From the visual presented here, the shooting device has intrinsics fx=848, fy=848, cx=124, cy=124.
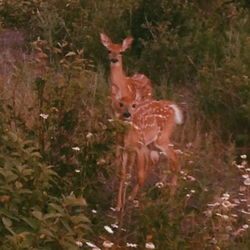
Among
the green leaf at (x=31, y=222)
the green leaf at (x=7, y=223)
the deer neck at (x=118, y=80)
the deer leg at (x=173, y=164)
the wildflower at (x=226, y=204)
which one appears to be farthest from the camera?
the deer neck at (x=118, y=80)

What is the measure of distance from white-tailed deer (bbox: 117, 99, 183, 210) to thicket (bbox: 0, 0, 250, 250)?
0.14 m

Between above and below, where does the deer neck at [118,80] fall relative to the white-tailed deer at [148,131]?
above

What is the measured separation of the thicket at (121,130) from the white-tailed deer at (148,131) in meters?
0.14

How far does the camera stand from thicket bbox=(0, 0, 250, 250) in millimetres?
5055

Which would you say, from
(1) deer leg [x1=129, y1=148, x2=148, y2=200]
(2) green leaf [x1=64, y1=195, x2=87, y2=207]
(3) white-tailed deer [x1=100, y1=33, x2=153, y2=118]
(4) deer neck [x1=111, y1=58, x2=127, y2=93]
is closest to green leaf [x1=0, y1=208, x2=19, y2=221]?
(2) green leaf [x1=64, y1=195, x2=87, y2=207]

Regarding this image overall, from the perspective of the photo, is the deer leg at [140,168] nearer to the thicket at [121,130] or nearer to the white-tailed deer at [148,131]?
the white-tailed deer at [148,131]

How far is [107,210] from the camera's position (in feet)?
20.1

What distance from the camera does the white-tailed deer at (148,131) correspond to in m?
6.27

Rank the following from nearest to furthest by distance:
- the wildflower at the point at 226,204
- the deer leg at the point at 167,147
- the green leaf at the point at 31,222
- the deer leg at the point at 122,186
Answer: the green leaf at the point at 31,222, the wildflower at the point at 226,204, the deer leg at the point at 122,186, the deer leg at the point at 167,147

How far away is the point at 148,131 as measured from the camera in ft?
21.5

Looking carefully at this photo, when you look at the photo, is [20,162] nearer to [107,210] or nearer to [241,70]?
[107,210]

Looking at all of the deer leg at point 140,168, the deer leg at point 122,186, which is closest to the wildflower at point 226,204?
the deer leg at point 122,186

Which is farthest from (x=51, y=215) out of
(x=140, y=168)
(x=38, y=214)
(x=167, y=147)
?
(x=167, y=147)

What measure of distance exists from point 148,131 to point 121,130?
3.25ft
